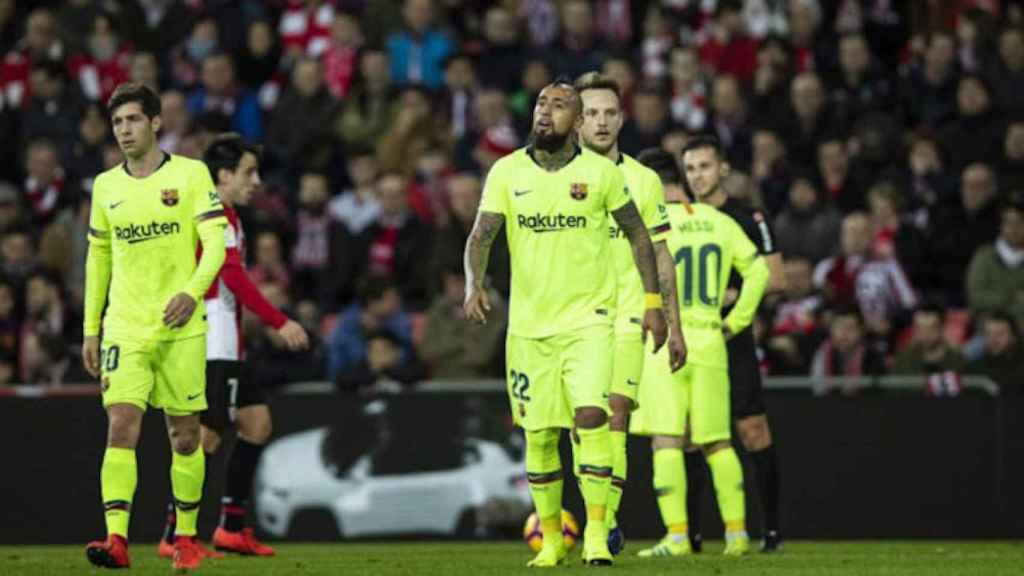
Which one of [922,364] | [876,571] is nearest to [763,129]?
[922,364]

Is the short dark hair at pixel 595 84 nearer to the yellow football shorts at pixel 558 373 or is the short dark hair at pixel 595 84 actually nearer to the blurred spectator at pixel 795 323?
the yellow football shorts at pixel 558 373

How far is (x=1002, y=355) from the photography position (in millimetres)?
18359

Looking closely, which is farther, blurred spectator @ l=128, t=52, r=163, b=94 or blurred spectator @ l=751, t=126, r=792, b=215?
blurred spectator @ l=128, t=52, r=163, b=94

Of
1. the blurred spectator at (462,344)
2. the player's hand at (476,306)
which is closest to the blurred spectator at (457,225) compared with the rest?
the blurred spectator at (462,344)

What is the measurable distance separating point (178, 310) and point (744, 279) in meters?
4.29

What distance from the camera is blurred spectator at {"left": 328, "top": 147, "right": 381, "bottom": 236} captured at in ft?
71.4

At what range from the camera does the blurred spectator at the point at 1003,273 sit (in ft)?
63.3

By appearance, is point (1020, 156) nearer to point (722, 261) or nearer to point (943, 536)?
point (943, 536)

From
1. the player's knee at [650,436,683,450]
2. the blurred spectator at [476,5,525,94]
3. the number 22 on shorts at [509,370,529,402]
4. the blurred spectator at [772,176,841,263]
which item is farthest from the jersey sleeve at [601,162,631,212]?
the blurred spectator at [476,5,525,94]

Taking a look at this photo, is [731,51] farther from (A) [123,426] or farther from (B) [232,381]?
(A) [123,426]

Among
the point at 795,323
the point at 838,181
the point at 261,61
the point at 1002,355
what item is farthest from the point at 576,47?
the point at 1002,355

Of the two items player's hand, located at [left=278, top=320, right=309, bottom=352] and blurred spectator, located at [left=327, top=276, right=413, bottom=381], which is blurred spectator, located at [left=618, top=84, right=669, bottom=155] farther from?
player's hand, located at [left=278, top=320, right=309, bottom=352]

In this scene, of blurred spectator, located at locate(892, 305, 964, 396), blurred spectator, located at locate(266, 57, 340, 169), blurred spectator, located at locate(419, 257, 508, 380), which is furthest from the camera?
blurred spectator, located at locate(266, 57, 340, 169)

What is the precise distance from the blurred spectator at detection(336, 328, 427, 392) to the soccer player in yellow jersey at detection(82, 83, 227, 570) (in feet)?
19.5
